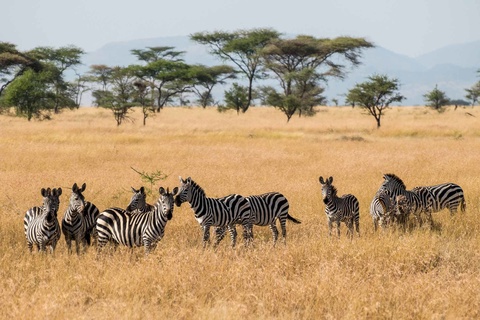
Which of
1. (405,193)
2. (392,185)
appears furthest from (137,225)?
(405,193)

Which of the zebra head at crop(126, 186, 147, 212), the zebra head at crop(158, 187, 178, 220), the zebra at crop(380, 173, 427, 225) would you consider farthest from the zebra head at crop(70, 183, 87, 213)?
the zebra at crop(380, 173, 427, 225)

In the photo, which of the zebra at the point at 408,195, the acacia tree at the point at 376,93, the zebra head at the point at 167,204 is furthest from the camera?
the acacia tree at the point at 376,93

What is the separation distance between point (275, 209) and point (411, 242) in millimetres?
2795

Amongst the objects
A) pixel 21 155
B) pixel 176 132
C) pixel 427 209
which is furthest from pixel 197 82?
pixel 427 209

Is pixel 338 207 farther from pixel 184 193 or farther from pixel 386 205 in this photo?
pixel 184 193

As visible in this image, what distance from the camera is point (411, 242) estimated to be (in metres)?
9.14

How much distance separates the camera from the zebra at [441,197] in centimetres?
1207

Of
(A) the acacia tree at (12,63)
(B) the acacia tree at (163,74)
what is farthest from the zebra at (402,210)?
(B) the acacia tree at (163,74)

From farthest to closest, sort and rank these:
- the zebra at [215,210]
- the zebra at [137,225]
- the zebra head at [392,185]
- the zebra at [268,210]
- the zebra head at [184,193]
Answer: the zebra head at [392,185] < the zebra at [268,210] < the zebra at [215,210] < the zebra head at [184,193] < the zebra at [137,225]

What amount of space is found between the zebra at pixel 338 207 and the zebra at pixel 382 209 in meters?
0.34

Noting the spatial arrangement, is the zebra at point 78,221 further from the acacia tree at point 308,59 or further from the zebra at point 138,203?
the acacia tree at point 308,59

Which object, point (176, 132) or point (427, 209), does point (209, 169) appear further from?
point (176, 132)

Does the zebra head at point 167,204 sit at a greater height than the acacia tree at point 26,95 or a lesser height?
lesser

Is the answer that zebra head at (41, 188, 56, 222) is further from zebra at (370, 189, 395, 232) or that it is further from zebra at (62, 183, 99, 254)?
zebra at (370, 189, 395, 232)
